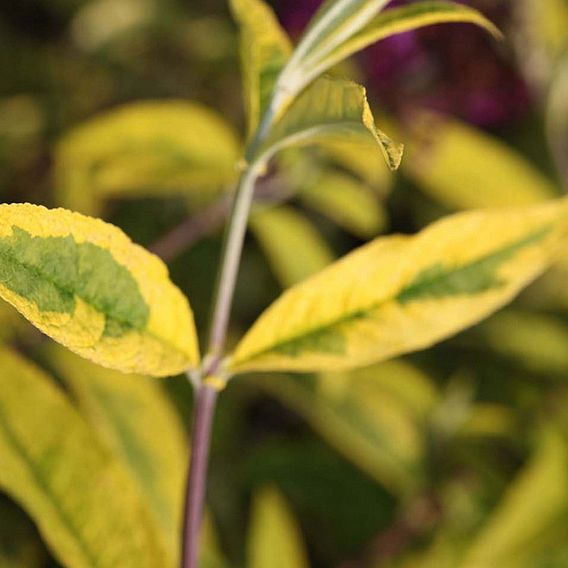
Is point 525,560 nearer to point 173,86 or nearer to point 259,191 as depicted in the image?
point 259,191

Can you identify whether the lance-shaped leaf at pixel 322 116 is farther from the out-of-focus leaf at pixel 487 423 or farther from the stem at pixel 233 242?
the out-of-focus leaf at pixel 487 423

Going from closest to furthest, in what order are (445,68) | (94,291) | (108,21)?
(94,291)
(445,68)
(108,21)

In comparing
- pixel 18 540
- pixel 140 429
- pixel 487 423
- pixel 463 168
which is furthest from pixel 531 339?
pixel 18 540

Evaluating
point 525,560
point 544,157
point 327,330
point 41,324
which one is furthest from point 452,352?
point 41,324

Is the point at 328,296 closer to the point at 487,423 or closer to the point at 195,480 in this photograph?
the point at 195,480

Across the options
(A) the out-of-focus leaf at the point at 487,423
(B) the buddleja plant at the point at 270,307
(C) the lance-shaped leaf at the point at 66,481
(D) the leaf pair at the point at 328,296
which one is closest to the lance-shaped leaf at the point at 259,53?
(B) the buddleja plant at the point at 270,307

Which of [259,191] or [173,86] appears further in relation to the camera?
[173,86]

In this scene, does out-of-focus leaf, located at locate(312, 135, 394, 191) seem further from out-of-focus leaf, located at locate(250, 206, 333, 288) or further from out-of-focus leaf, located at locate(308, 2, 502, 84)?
out-of-focus leaf, located at locate(308, 2, 502, 84)
